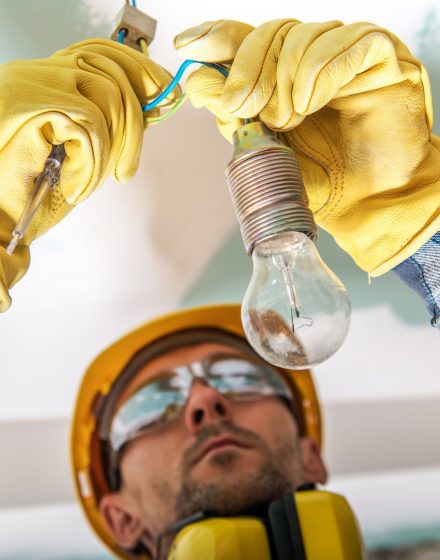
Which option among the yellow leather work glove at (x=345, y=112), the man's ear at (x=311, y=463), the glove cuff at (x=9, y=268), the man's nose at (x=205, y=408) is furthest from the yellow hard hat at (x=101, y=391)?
the glove cuff at (x=9, y=268)

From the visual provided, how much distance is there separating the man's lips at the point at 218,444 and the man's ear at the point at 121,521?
0.61 feet

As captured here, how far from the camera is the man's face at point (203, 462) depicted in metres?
1.03

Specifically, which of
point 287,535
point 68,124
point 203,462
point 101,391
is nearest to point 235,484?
point 203,462

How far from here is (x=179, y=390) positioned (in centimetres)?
114

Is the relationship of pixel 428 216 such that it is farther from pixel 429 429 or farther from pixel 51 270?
pixel 429 429

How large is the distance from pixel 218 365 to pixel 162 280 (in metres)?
0.20

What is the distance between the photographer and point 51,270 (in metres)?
1.11

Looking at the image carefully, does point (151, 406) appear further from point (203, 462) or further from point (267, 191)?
point (267, 191)

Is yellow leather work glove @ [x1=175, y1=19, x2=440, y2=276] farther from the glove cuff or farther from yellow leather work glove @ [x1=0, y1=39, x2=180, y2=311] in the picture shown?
the glove cuff

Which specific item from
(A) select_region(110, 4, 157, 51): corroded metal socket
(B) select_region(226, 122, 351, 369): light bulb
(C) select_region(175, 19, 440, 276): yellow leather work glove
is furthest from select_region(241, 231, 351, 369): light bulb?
(A) select_region(110, 4, 157, 51): corroded metal socket

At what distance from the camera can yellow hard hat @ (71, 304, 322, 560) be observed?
47.1 inches

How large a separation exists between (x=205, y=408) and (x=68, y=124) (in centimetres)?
69

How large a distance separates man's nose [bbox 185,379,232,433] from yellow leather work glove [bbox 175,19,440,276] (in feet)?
1.56

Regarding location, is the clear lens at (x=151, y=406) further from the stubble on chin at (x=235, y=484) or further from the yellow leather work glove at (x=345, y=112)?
the yellow leather work glove at (x=345, y=112)
